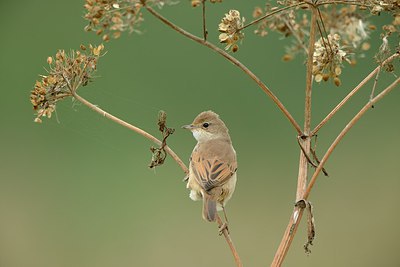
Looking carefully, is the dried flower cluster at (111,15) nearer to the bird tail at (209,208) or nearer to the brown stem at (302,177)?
the brown stem at (302,177)

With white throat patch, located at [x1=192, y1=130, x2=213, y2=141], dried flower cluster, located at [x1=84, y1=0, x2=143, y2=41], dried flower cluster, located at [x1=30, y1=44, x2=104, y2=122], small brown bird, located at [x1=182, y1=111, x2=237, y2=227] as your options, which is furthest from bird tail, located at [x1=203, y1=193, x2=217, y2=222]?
dried flower cluster, located at [x1=84, y1=0, x2=143, y2=41]

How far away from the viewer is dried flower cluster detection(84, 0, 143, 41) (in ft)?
10.9

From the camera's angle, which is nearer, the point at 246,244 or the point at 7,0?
the point at 246,244

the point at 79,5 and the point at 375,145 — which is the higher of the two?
the point at 79,5

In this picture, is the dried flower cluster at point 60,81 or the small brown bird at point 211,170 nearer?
the dried flower cluster at point 60,81

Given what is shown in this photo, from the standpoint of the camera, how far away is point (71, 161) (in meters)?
8.74

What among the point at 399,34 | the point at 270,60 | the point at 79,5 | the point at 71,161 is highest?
the point at 79,5

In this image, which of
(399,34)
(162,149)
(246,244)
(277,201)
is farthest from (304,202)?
(277,201)

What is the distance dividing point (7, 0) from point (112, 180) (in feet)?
10.6

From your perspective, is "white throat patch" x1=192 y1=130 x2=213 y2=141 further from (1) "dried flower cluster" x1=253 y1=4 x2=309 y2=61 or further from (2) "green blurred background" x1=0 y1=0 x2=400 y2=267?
(2) "green blurred background" x1=0 y1=0 x2=400 y2=267

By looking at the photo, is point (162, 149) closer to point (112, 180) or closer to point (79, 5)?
point (112, 180)

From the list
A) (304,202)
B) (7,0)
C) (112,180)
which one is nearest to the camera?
(304,202)

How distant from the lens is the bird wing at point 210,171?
4.53m

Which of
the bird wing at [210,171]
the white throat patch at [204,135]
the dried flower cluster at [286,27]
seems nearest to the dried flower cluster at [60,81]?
the dried flower cluster at [286,27]
